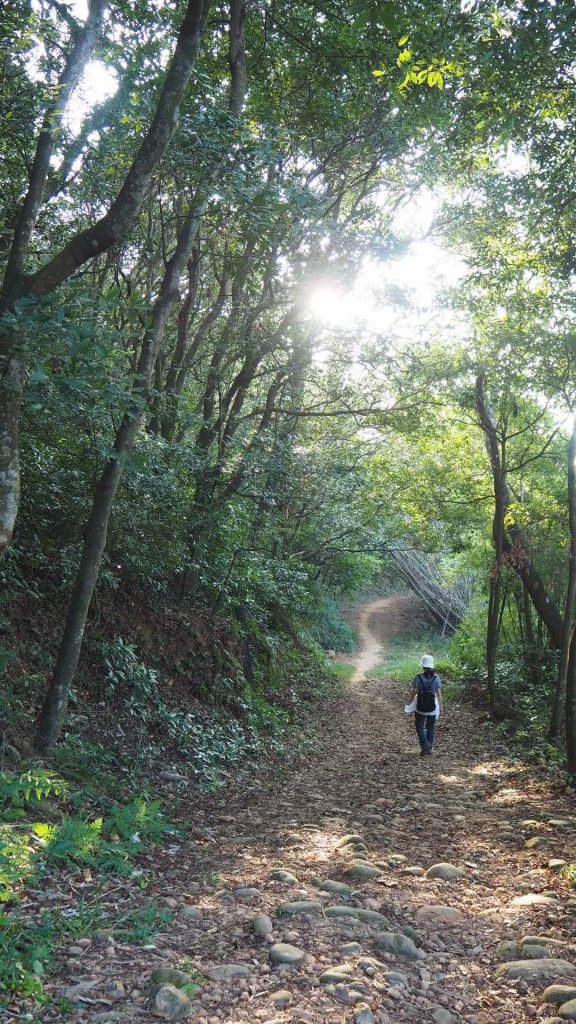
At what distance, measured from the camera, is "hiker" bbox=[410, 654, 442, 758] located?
1069 cm

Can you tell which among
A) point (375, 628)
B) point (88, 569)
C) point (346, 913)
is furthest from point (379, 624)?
point (346, 913)

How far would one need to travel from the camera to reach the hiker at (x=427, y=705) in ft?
35.1

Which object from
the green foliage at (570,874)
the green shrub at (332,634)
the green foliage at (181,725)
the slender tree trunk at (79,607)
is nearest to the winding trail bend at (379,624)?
the green shrub at (332,634)

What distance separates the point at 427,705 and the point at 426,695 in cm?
16

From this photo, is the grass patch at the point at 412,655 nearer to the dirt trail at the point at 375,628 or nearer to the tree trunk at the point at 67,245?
the dirt trail at the point at 375,628

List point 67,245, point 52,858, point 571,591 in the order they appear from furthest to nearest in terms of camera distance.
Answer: point 571,591 < point 67,245 < point 52,858

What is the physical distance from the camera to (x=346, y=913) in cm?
419

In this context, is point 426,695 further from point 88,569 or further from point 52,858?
point 52,858

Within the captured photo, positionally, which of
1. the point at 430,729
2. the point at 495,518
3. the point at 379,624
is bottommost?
the point at 430,729

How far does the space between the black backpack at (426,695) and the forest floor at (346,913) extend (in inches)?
79.9

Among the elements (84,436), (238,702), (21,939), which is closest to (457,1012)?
(21,939)

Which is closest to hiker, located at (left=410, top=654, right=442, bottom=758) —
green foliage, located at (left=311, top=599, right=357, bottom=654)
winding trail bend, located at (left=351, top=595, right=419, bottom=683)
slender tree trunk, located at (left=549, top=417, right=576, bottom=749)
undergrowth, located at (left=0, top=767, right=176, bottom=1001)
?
slender tree trunk, located at (left=549, top=417, right=576, bottom=749)

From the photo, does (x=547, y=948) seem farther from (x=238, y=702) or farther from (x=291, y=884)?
(x=238, y=702)

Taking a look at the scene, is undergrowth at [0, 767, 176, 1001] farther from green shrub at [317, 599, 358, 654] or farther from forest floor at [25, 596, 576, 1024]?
green shrub at [317, 599, 358, 654]
